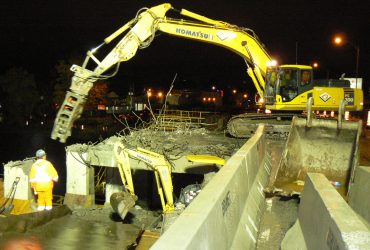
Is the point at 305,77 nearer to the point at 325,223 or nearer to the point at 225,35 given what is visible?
the point at 225,35

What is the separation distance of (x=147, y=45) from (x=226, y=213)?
1056 centimetres

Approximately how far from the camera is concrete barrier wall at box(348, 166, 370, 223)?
591 centimetres

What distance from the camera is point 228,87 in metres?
108

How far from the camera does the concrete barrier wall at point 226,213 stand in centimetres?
293

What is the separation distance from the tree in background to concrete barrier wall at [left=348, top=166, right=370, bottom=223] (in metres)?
65.9

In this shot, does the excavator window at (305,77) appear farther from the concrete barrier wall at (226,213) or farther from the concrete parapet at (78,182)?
the concrete barrier wall at (226,213)

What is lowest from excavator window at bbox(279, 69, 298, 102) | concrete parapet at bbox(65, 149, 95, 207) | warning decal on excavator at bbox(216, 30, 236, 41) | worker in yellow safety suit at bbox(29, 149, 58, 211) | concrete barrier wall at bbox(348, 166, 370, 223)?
concrete parapet at bbox(65, 149, 95, 207)

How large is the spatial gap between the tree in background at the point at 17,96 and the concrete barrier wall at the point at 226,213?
65.2m

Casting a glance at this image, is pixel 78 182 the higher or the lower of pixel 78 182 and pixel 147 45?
the lower

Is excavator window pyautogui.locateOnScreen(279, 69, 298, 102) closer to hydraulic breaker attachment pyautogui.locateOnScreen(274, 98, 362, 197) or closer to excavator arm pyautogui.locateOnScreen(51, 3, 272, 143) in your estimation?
excavator arm pyautogui.locateOnScreen(51, 3, 272, 143)

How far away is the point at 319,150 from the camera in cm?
814

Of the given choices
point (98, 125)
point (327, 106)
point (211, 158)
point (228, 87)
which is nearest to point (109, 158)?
point (211, 158)

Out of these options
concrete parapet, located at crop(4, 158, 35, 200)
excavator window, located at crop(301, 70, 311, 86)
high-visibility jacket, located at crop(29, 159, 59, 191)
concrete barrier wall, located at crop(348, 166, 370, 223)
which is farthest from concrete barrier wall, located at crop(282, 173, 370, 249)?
excavator window, located at crop(301, 70, 311, 86)

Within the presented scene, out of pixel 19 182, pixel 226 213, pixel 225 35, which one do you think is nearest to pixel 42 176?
pixel 19 182
